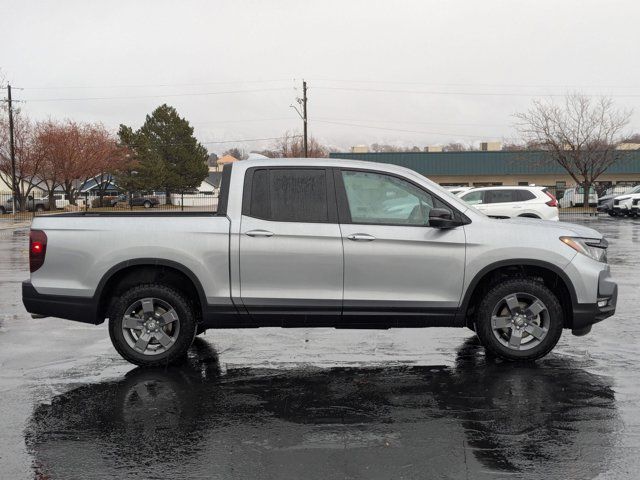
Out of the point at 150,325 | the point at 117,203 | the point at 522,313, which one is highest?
the point at 522,313

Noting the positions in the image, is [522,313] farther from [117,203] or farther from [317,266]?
[117,203]

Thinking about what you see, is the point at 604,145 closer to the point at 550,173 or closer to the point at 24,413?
the point at 550,173

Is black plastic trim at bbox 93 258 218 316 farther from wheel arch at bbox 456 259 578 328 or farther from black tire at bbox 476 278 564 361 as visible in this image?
black tire at bbox 476 278 564 361

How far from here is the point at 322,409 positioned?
209 inches

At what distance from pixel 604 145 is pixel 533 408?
47.4 m

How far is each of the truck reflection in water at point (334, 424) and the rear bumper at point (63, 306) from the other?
0.74 metres

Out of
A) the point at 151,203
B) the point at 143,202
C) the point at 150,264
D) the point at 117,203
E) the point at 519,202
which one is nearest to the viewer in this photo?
the point at 150,264

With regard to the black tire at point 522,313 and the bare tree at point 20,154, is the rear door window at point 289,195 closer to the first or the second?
the black tire at point 522,313


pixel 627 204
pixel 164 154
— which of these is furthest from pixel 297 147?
pixel 627 204

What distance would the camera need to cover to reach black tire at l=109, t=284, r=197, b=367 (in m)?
6.46

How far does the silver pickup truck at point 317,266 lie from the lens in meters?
6.38

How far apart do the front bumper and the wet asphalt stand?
435 mm

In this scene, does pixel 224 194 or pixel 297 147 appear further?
pixel 297 147

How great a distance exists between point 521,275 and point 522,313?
378mm
